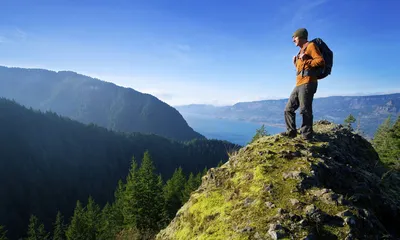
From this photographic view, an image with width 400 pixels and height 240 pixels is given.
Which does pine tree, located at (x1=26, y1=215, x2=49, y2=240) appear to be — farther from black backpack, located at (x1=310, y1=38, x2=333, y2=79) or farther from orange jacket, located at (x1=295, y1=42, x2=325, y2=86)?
black backpack, located at (x1=310, y1=38, x2=333, y2=79)

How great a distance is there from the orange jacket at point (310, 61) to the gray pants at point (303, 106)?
0.51 ft


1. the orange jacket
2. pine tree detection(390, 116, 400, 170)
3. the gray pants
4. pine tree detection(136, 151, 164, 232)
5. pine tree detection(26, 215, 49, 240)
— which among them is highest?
the orange jacket

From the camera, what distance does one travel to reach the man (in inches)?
266

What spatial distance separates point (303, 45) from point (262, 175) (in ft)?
12.5

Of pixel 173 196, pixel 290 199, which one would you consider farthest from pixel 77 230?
pixel 290 199

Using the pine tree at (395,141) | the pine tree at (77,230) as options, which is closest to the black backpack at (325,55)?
the pine tree at (395,141)

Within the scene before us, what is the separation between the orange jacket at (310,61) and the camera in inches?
261

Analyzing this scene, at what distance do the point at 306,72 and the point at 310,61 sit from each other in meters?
0.30

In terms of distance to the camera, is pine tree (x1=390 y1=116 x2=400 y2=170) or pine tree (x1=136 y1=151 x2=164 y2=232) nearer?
pine tree (x1=390 y1=116 x2=400 y2=170)

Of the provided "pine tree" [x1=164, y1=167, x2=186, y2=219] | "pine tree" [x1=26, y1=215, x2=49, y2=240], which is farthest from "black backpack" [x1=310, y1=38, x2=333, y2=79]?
"pine tree" [x1=26, y1=215, x2=49, y2=240]

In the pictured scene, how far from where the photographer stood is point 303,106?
7.29m

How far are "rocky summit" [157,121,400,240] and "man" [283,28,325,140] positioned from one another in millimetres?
736

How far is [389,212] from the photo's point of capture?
575cm

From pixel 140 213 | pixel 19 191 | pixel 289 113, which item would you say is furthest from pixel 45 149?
pixel 289 113
